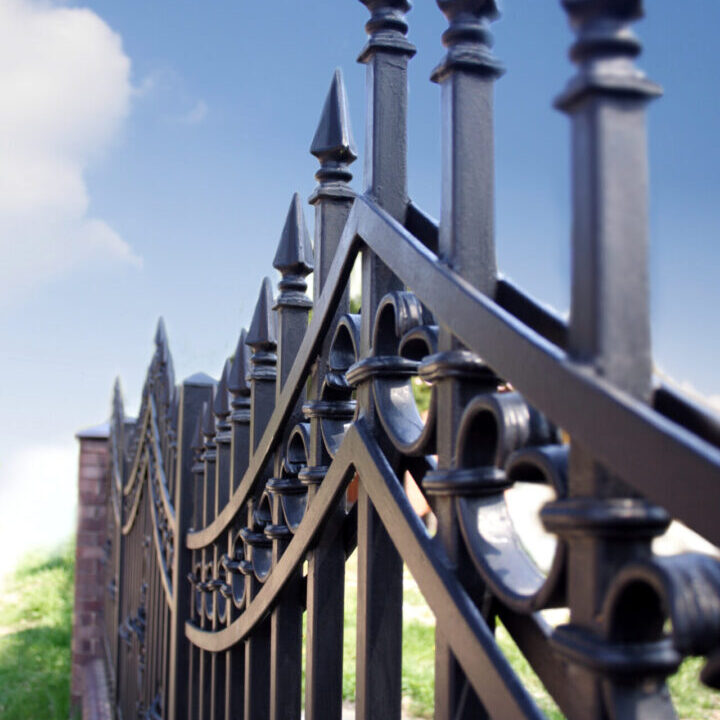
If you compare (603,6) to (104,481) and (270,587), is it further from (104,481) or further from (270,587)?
(104,481)

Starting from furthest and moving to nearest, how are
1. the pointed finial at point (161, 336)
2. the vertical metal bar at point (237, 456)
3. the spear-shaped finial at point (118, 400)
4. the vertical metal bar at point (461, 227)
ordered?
the spear-shaped finial at point (118, 400) < the pointed finial at point (161, 336) < the vertical metal bar at point (237, 456) < the vertical metal bar at point (461, 227)

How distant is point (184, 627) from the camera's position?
268 centimetres

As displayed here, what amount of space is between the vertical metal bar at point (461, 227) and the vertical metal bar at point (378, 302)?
21cm

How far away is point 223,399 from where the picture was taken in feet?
7.60

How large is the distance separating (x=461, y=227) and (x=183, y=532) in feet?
6.49

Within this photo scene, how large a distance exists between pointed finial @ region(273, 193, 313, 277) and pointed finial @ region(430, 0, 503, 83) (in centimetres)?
83

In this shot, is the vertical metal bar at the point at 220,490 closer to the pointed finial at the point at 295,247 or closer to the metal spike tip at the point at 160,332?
the pointed finial at the point at 295,247

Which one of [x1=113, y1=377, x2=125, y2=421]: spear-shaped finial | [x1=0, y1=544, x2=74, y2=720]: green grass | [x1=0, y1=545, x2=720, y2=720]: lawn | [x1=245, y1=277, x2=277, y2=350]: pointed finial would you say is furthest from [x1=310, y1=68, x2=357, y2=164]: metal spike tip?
[x1=0, y1=544, x2=74, y2=720]: green grass

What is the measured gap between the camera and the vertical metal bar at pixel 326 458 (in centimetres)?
149

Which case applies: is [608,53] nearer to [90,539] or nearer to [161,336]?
[161,336]

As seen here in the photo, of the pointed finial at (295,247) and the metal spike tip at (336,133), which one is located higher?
the metal spike tip at (336,133)

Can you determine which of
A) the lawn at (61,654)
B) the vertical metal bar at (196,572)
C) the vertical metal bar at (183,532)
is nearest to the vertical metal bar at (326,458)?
the vertical metal bar at (196,572)

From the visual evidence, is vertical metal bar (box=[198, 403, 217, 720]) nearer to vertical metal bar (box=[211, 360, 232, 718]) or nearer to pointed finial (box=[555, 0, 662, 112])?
vertical metal bar (box=[211, 360, 232, 718])

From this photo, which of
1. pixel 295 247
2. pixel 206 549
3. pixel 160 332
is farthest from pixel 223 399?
pixel 160 332
